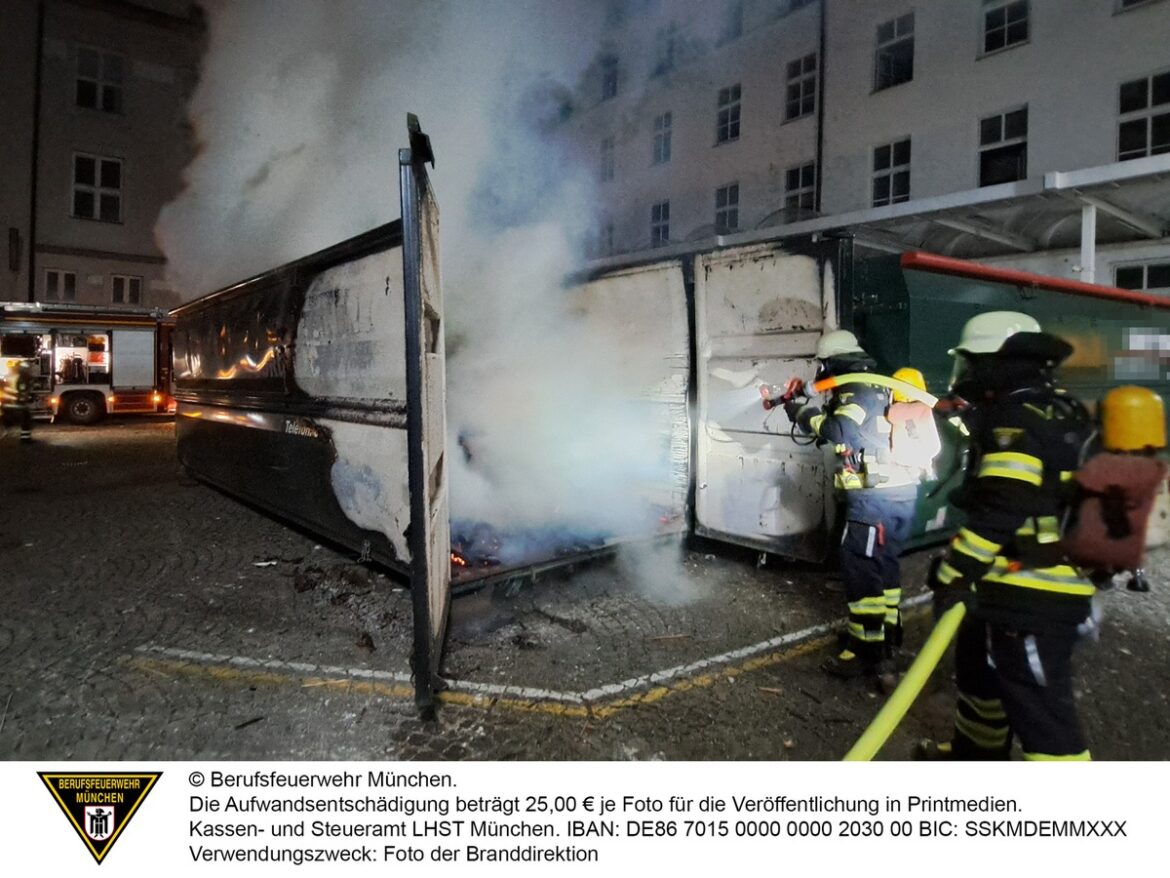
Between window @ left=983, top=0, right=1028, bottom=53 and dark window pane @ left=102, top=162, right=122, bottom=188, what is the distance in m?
23.4

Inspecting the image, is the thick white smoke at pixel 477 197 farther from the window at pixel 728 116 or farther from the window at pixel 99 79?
the window at pixel 99 79

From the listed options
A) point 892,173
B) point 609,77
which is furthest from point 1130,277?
point 609,77

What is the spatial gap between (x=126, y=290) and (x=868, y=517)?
80.3 feet

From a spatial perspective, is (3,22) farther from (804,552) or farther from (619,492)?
(804,552)

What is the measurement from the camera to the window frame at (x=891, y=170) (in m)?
14.7

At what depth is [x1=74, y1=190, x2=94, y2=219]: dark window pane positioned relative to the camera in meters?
20.2

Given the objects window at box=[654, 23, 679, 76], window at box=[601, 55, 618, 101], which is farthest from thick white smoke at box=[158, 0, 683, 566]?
window at box=[654, 23, 679, 76]

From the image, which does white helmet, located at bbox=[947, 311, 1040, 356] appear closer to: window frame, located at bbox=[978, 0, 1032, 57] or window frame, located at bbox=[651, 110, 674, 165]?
window frame, located at bbox=[978, 0, 1032, 57]

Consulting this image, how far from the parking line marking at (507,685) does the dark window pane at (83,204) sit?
2251 cm

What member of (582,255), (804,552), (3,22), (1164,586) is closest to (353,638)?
(804,552)

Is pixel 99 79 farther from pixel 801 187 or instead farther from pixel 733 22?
pixel 801 187

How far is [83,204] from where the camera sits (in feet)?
66.6
